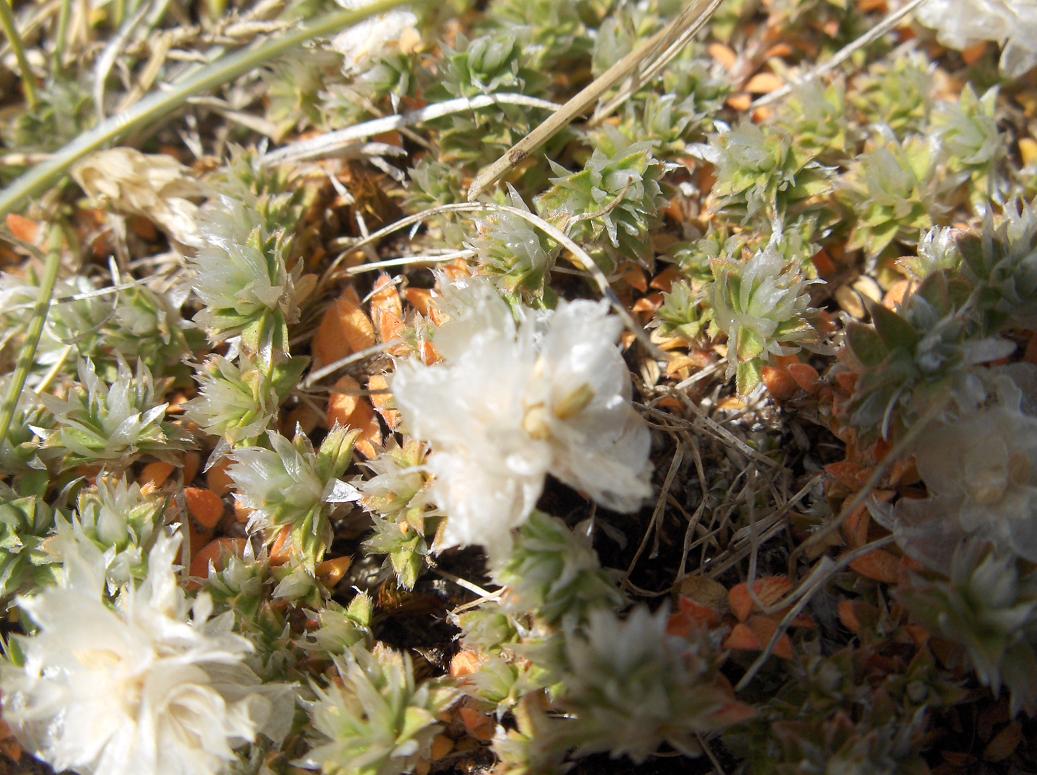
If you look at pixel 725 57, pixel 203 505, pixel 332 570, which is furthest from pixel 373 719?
pixel 725 57

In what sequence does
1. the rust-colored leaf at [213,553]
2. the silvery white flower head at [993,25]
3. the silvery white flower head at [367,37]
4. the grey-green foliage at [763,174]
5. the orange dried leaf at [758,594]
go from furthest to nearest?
the silvery white flower head at [367,37] → the silvery white flower head at [993,25] → the grey-green foliage at [763,174] → the rust-colored leaf at [213,553] → the orange dried leaf at [758,594]

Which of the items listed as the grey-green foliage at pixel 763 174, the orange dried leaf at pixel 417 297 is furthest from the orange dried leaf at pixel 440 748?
the grey-green foliage at pixel 763 174

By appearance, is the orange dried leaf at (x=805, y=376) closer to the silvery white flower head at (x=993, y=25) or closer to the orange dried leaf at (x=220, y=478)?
the silvery white flower head at (x=993, y=25)

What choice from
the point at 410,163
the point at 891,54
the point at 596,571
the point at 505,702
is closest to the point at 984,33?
the point at 891,54

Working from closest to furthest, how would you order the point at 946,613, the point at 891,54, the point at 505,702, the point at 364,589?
1. the point at 946,613
2. the point at 505,702
3. the point at 364,589
4. the point at 891,54

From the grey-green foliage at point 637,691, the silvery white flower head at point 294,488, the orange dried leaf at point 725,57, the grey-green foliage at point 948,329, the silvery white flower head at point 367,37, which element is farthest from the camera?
the orange dried leaf at point 725,57

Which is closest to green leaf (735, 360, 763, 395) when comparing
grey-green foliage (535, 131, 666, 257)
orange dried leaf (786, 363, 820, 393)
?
orange dried leaf (786, 363, 820, 393)

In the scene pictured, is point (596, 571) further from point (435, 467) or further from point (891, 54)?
point (891, 54)
